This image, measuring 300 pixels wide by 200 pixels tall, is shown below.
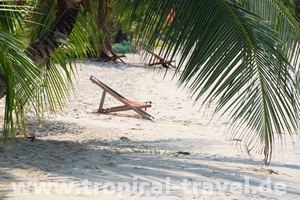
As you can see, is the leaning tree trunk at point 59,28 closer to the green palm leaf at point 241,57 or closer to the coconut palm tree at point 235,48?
the coconut palm tree at point 235,48

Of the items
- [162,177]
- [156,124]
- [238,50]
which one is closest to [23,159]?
[162,177]

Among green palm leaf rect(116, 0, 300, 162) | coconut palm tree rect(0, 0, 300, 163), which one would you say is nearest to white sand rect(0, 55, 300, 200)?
coconut palm tree rect(0, 0, 300, 163)

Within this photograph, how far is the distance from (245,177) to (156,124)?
3975 millimetres

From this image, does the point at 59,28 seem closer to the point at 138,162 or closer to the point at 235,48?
the point at 138,162

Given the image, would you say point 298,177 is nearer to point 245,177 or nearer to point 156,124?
point 245,177

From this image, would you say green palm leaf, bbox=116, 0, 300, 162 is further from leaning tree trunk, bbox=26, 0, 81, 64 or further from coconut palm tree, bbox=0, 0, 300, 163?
leaning tree trunk, bbox=26, 0, 81, 64

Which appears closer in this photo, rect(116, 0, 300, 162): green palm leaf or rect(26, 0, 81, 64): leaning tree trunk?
rect(116, 0, 300, 162): green palm leaf

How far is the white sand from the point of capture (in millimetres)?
4645

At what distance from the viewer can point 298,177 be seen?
226 inches

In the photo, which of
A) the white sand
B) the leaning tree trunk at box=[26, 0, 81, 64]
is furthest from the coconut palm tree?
the white sand

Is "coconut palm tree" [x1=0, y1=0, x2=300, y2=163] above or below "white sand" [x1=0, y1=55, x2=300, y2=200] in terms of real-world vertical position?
above

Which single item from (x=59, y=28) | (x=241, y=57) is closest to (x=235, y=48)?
(x=241, y=57)

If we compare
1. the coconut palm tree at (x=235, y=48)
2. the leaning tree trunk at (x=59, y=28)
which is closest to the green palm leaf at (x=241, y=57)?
the coconut palm tree at (x=235, y=48)

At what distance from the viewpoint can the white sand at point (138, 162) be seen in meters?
4.64
